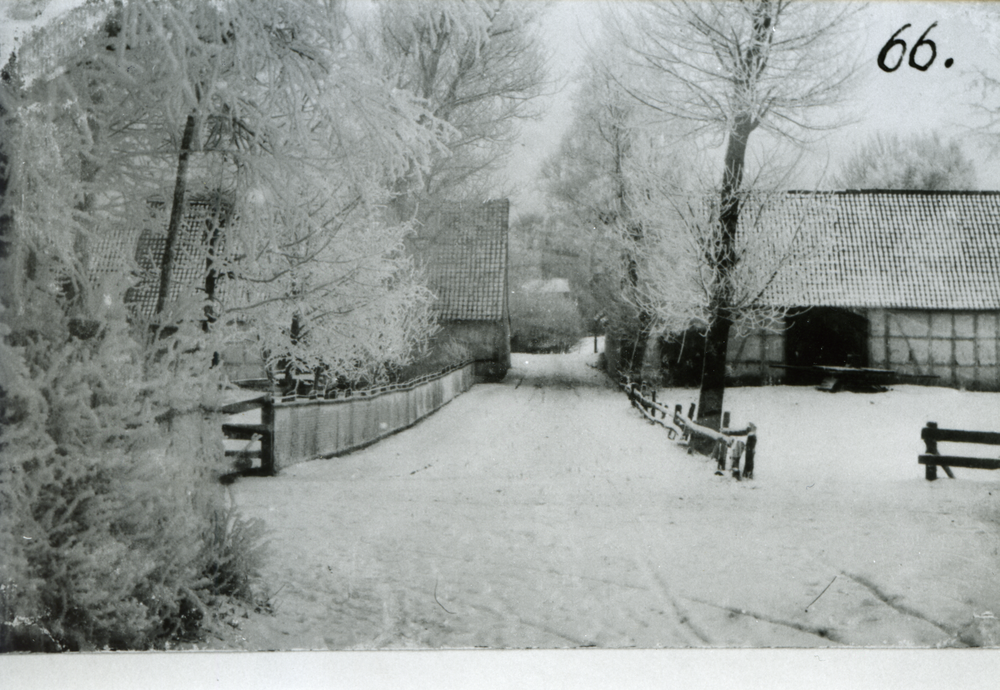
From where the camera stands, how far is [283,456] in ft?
9.69

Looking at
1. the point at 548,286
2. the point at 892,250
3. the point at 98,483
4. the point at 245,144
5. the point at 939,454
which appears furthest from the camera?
the point at 548,286

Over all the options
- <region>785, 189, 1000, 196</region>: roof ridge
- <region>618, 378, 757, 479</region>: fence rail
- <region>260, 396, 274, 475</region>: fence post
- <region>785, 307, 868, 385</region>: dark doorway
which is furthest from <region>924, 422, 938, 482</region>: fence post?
<region>260, 396, 274, 475</region>: fence post

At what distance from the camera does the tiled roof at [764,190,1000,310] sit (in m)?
2.88

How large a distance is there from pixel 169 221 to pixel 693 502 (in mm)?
2224

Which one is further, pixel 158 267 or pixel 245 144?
pixel 245 144

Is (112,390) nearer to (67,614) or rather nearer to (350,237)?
(67,614)

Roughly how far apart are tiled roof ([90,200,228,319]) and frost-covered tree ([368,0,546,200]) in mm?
787

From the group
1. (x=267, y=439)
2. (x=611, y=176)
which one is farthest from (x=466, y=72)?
(x=267, y=439)

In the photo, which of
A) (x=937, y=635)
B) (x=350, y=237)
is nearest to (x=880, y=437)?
(x=937, y=635)

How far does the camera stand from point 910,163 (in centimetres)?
300

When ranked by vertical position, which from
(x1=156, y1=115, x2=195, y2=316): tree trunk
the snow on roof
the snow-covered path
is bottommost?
the snow-covered path

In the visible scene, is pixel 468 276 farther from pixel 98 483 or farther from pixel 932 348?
pixel 932 348

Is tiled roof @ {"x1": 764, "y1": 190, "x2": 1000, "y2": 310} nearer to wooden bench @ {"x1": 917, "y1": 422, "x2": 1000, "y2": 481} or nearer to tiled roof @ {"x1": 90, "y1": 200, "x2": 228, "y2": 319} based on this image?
wooden bench @ {"x1": 917, "y1": 422, "x2": 1000, "y2": 481}

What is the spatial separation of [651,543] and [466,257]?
1354 mm
